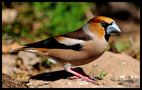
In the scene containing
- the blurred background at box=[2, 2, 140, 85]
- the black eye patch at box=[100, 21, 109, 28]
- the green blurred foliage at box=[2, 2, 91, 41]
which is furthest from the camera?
the green blurred foliage at box=[2, 2, 91, 41]

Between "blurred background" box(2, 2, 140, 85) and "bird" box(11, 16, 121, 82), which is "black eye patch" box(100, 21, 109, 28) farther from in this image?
"blurred background" box(2, 2, 140, 85)

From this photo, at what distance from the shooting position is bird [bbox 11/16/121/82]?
21.2ft

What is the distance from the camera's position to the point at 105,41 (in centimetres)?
653

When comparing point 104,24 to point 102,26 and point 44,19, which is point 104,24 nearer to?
point 102,26

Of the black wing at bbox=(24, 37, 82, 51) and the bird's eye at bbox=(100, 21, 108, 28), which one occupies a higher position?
the bird's eye at bbox=(100, 21, 108, 28)

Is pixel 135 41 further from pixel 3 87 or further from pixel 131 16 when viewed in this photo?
pixel 3 87


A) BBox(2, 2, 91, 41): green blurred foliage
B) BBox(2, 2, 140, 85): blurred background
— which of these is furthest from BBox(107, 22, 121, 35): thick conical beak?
BBox(2, 2, 91, 41): green blurred foliage

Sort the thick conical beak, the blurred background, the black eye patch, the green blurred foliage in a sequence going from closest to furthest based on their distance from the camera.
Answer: the thick conical beak → the black eye patch → the blurred background → the green blurred foliage

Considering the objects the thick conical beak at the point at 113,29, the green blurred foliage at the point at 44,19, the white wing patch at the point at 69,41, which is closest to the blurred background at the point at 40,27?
the green blurred foliage at the point at 44,19

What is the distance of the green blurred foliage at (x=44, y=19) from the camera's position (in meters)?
9.18

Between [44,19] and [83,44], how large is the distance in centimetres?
328

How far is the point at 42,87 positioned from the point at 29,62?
5.64 ft

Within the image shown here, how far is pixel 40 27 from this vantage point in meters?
9.41

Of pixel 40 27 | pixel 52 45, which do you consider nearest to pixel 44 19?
pixel 40 27
